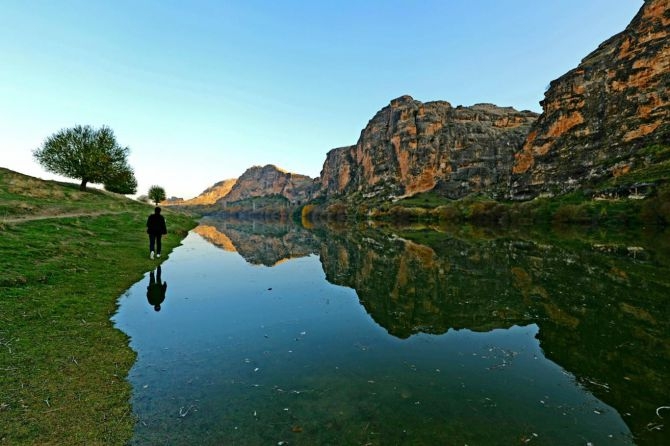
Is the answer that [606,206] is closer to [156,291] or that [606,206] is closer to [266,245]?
[266,245]

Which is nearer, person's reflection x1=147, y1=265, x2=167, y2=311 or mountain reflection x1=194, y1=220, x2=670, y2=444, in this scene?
mountain reflection x1=194, y1=220, x2=670, y2=444

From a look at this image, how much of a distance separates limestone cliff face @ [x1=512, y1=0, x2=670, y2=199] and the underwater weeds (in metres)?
143

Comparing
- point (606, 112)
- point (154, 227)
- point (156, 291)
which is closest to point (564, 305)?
point (156, 291)

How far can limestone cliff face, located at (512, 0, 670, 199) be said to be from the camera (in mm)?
115375

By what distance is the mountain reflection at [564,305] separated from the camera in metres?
9.47

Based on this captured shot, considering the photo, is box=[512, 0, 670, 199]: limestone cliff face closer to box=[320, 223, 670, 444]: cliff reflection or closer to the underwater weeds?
box=[320, 223, 670, 444]: cliff reflection

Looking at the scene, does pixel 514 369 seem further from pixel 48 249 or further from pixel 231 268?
pixel 48 249

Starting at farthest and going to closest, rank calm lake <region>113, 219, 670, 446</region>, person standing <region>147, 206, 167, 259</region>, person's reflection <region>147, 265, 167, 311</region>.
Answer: person standing <region>147, 206, 167, 259</region> < person's reflection <region>147, 265, 167, 311</region> < calm lake <region>113, 219, 670, 446</region>

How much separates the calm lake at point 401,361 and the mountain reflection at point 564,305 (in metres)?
0.08

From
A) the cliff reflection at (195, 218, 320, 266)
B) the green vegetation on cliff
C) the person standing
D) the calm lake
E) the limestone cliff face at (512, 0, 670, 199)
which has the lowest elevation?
the cliff reflection at (195, 218, 320, 266)

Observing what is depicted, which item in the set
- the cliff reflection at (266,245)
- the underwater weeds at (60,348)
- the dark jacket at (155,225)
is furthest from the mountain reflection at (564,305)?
the underwater weeds at (60,348)

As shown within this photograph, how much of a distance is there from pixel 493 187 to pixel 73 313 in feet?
703

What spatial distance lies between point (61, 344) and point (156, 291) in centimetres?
912

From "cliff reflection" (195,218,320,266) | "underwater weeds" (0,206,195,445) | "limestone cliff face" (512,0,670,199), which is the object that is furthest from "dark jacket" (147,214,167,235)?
"limestone cliff face" (512,0,670,199)
